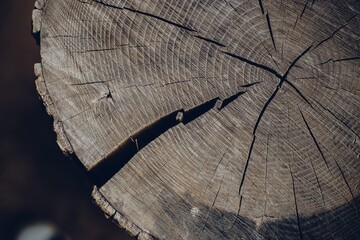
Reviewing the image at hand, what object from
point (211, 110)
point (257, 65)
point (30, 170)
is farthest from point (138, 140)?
point (30, 170)

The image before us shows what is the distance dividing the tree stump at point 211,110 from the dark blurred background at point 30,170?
0.99 metres

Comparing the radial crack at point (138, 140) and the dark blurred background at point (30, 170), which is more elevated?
the radial crack at point (138, 140)

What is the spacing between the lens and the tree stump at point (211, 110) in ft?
5.03

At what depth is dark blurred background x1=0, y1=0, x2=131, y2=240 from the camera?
251 cm

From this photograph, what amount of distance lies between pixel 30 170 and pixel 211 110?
1560 mm

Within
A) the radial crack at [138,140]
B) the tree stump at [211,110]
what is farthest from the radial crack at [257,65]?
the radial crack at [138,140]

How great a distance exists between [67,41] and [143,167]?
646 mm

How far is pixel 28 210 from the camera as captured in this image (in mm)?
2498

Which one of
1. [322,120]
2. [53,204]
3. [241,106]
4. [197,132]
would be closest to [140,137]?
[197,132]

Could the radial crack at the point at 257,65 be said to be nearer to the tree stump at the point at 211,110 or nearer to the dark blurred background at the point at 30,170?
the tree stump at the point at 211,110

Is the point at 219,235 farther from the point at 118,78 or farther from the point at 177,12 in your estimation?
the point at 177,12

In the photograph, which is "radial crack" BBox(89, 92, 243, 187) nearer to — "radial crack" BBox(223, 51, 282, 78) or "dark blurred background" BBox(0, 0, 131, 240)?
"radial crack" BBox(223, 51, 282, 78)

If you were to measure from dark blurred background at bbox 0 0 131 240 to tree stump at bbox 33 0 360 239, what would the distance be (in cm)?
99

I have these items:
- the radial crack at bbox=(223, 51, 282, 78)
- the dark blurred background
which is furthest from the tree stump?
the dark blurred background
